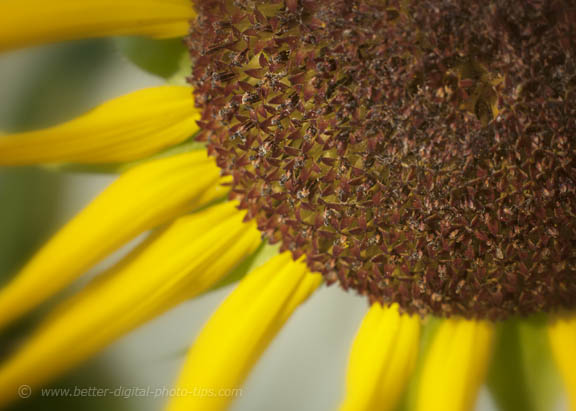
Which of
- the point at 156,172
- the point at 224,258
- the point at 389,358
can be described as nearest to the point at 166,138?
the point at 156,172

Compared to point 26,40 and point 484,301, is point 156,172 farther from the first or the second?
point 484,301

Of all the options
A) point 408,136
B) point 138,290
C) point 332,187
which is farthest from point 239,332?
point 408,136

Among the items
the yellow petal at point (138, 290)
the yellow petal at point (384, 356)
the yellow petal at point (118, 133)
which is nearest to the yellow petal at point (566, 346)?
the yellow petal at point (384, 356)

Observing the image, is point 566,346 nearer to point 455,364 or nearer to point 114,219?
point 455,364

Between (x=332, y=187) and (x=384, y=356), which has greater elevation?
(x=332, y=187)

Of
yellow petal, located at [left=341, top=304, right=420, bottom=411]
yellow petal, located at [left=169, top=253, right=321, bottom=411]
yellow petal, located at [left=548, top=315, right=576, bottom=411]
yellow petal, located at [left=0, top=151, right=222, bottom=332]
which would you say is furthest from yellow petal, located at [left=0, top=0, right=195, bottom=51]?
yellow petal, located at [left=548, top=315, right=576, bottom=411]

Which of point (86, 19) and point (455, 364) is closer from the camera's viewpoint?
point (86, 19)

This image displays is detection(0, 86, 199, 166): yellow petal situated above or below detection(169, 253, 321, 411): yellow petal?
above

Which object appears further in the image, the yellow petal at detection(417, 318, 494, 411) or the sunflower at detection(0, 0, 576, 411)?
the yellow petal at detection(417, 318, 494, 411)

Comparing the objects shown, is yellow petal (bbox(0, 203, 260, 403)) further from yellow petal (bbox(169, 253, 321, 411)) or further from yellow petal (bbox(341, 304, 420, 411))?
yellow petal (bbox(341, 304, 420, 411))
